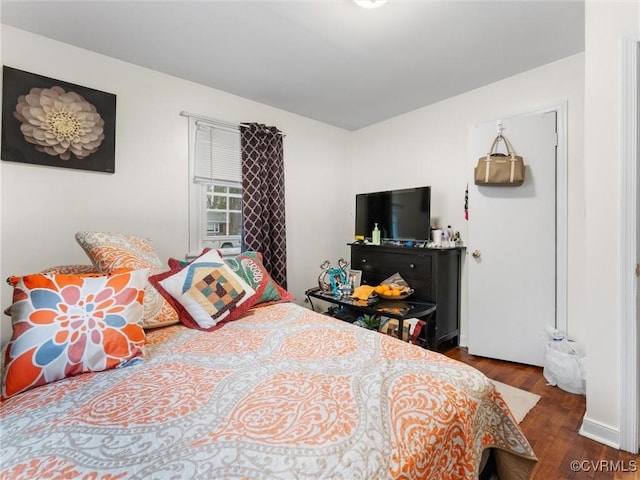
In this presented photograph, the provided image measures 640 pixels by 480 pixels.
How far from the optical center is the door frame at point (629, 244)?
4.88ft

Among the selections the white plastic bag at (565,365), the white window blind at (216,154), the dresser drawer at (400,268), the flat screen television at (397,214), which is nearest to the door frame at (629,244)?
the white plastic bag at (565,365)

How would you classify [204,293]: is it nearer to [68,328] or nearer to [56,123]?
[68,328]

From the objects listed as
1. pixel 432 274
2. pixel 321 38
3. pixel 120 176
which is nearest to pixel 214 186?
pixel 120 176

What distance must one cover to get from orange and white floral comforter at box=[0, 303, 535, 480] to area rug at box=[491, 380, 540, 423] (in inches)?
37.4

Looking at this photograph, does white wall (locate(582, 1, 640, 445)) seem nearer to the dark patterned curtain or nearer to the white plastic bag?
the white plastic bag

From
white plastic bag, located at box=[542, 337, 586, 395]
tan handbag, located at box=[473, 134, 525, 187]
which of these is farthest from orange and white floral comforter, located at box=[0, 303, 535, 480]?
tan handbag, located at box=[473, 134, 525, 187]

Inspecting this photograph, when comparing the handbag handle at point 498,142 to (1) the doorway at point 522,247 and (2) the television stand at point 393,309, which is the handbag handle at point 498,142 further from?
(2) the television stand at point 393,309

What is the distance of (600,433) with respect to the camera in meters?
1.59

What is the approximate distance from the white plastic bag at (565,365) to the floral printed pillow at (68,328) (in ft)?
8.72

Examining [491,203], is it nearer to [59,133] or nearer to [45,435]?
[45,435]

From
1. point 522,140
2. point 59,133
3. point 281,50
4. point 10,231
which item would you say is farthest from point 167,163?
point 522,140

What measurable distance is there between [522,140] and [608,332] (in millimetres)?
1626

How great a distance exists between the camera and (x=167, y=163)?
2.55 meters

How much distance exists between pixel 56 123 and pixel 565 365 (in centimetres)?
396
